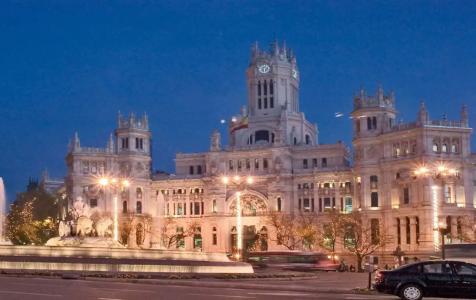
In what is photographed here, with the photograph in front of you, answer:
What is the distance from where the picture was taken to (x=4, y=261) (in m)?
46.9

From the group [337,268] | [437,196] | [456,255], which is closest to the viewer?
[456,255]

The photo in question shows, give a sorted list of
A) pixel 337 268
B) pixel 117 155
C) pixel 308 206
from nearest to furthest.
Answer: pixel 337 268 < pixel 308 206 < pixel 117 155

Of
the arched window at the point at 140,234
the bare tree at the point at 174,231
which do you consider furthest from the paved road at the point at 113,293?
the arched window at the point at 140,234

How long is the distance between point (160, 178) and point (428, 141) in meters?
50.4

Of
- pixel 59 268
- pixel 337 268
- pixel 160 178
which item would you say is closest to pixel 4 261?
pixel 59 268

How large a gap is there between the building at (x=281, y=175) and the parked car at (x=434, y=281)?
→ 2914 inches

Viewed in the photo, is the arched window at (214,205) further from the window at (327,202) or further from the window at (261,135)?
the window at (327,202)

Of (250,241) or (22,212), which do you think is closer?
(22,212)

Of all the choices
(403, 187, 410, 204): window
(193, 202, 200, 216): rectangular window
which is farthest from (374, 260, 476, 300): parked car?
(193, 202, 200, 216): rectangular window

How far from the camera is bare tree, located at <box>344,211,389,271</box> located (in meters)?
105

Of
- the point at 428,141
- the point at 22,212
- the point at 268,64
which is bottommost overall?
the point at 22,212

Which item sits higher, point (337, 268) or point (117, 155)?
point (117, 155)

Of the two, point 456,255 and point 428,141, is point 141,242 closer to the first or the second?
point 428,141

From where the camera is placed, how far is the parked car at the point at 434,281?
98.7 ft
